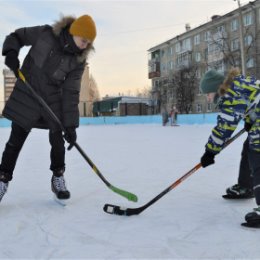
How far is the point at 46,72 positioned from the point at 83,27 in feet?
1.42

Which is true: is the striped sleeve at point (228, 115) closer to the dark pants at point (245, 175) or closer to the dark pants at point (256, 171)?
the dark pants at point (256, 171)

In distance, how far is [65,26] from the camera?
2707 millimetres

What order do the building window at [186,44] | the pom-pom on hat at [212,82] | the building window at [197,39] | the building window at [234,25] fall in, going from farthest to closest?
the building window at [186,44] → the building window at [197,39] → the building window at [234,25] → the pom-pom on hat at [212,82]

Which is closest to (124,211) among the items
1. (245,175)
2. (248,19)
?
(245,175)

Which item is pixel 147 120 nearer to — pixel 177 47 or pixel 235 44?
pixel 235 44

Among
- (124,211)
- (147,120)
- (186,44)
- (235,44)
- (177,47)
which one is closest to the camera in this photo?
(124,211)

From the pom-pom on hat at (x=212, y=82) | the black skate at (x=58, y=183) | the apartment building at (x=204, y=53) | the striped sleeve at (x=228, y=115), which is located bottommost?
the black skate at (x=58, y=183)

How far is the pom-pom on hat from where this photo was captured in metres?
2.42

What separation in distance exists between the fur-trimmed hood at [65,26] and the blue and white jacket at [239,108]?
1027mm

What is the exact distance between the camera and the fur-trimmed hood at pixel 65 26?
106 inches

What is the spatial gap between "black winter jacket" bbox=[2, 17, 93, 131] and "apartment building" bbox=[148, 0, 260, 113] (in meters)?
25.6

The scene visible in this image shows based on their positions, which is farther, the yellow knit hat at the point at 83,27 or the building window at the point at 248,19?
the building window at the point at 248,19

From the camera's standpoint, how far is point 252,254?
1830mm

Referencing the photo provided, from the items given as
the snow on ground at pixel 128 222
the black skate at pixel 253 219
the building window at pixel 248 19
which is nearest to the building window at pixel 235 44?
the building window at pixel 248 19
